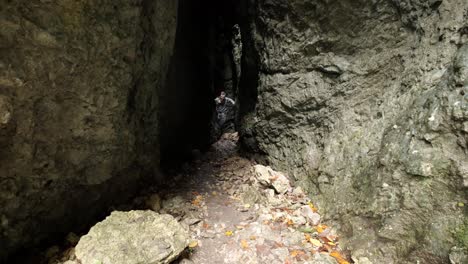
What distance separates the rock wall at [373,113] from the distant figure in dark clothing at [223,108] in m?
5.65

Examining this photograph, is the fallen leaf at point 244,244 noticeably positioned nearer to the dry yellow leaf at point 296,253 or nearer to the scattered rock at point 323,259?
the dry yellow leaf at point 296,253

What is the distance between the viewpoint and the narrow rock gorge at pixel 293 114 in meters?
2.90

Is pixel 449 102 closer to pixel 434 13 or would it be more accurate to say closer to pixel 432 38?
pixel 432 38

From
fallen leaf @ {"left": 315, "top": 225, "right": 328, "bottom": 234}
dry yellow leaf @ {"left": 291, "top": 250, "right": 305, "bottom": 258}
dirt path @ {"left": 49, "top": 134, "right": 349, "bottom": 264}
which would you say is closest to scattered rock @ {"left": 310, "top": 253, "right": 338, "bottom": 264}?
dirt path @ {"left": 49, "top": 134, "right": 349, "bottom": 264}

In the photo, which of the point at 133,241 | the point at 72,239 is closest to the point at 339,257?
the point at 133,241

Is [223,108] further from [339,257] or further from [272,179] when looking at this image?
[339,257]

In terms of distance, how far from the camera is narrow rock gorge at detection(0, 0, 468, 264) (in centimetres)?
290

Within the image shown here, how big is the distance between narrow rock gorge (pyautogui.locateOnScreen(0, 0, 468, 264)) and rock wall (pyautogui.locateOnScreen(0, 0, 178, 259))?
13 millimetres

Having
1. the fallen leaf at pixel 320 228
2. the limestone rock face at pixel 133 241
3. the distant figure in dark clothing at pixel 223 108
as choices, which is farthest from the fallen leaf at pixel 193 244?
the distant figure in dark clothing at pixel 223 108

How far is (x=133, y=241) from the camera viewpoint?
3092 millimetres

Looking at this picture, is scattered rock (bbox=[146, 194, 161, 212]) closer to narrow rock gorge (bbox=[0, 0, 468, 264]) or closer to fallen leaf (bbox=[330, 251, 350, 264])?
narrow rock gorge (bbox=[0, 0, 468, 264])

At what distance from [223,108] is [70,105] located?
347 inches

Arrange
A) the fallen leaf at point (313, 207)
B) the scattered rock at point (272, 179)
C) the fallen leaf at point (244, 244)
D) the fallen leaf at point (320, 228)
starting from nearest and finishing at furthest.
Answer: the fallen leaf at point (244, 244)
the fallen leaf at point (320, 228)
the fallen leaf at point (313, 207)
the scattered rock at point (272, 179)

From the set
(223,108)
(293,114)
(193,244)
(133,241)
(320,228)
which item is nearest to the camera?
(133,241)
